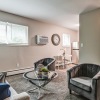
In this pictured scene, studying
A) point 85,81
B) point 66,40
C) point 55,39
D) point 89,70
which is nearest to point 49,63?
point 89,70

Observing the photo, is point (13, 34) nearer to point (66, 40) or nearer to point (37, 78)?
point (37, 78)

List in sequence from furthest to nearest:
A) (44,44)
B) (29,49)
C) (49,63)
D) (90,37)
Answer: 1. (44,44)
2. (29,49)
3. (49,63)
4. (90,37)

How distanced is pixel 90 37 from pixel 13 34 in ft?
10.2

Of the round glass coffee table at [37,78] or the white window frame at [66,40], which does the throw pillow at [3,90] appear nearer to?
the round glass coffee table at [37,78]

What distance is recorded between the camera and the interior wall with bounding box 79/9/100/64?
144 inches

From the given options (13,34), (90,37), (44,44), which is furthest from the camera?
(44,44)

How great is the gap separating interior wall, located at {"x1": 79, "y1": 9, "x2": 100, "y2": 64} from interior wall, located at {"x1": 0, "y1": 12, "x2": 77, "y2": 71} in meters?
2.10

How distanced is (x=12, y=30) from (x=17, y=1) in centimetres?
154

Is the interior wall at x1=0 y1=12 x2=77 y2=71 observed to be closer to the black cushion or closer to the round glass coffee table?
the round glass coffee table

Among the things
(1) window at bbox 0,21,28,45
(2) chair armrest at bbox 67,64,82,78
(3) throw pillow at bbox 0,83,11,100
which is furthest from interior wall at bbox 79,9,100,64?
(3) throw pillow at bbox 0,83,11,100

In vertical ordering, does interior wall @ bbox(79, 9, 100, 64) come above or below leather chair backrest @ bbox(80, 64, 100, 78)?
above

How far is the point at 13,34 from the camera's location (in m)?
4.77

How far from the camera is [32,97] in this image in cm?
264

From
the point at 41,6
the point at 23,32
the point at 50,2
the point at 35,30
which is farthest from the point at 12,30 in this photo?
the point at 50,2
